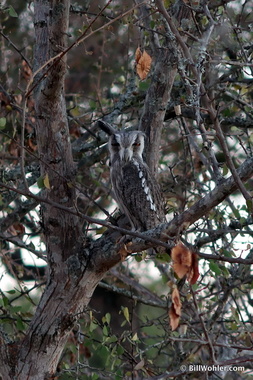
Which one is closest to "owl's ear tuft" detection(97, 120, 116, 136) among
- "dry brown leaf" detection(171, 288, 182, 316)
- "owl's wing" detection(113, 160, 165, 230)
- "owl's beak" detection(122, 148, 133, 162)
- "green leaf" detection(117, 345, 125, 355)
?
"owl's beak" detection(122, 148, 133, 162)

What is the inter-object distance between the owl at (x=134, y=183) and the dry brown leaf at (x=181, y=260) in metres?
2.14

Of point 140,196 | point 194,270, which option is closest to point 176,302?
point 194,270

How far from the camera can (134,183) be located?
15.9 feet

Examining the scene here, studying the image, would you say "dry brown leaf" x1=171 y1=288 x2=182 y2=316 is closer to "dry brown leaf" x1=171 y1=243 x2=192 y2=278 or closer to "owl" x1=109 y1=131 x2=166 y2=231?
"dry brown leaf" x1=171 y1=243 x2=192 y2=278

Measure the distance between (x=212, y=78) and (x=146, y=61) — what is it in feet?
2.68

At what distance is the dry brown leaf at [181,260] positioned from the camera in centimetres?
229

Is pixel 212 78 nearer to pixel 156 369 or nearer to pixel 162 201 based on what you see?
pixel 162 201

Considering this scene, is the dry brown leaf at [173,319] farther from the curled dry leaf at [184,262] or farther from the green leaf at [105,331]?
the green leaf at [105,331]

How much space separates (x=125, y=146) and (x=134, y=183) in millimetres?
311

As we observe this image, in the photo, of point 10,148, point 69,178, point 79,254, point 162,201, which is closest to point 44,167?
point 69,178

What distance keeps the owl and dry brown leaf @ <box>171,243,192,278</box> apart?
214 centimetres

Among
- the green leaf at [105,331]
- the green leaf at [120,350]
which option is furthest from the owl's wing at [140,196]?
the green leaf at [120,350]

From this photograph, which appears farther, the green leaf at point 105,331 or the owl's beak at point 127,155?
the owl's beak at point 127,155

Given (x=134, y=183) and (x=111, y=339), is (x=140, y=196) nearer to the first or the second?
(x=134, y=183)
